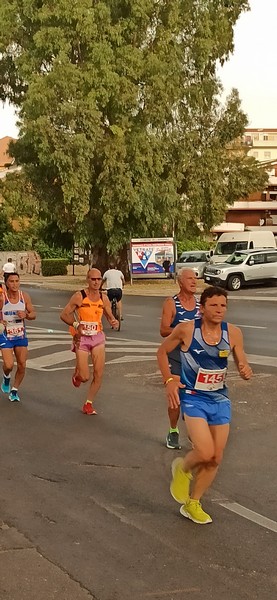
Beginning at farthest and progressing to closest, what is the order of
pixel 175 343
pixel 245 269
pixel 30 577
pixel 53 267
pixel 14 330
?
pixel 53 267 < pixel 245 269 < pixel 14 330 < pixel 175 343 < pixel 30 577

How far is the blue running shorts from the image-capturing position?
226 inches

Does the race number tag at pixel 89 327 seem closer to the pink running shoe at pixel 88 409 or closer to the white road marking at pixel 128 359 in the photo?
the pink running shoe at pixel 88 409

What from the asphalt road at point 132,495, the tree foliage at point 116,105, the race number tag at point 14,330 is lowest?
the asphalt road at point 132,495

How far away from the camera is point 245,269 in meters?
37.4

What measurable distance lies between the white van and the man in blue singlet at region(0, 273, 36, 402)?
116ft

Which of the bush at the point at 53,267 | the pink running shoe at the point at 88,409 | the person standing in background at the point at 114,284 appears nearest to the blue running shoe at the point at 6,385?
the pink running shoe at the point at 88,409

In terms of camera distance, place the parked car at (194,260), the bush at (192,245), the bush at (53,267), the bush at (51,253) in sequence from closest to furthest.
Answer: the parked car at (194,260) → the bush at (53,267) → the bush at (192,245) → the bush at (51,253)

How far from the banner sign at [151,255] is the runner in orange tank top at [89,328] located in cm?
2881

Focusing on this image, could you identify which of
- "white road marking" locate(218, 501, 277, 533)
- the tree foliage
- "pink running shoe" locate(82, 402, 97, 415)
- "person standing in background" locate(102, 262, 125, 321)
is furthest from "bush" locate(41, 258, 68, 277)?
"white road marking" locate(218, 501, 277, 533)

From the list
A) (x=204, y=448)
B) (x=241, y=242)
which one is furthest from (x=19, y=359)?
(x=241, y=242)

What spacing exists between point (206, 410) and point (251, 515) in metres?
0.76

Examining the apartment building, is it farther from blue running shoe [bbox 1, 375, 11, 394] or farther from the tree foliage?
blue running shoe [bbox 1, 375, 11, 394]

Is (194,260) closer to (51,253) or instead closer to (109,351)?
(51,253)

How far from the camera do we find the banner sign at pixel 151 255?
38656 millimetres
